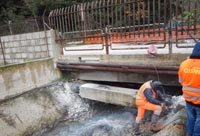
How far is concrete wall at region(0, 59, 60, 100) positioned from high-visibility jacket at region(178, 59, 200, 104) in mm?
4581

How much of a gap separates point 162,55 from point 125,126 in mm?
1975

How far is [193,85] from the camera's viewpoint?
2.84 metres

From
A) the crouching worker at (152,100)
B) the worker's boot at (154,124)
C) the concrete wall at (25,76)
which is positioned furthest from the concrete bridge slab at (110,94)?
the concrete wall at (25,76)

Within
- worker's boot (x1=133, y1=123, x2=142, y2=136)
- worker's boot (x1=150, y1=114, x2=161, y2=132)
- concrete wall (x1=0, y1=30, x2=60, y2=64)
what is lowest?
worker's boot (x1=133, y1=123, x2=142, y2=136)

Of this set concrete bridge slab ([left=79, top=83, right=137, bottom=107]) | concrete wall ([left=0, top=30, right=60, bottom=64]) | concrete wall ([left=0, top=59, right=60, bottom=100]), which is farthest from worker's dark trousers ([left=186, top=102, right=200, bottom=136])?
concrete wall ([left=0, top=30, right=60, bottom=64])

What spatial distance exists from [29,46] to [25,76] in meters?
1.78

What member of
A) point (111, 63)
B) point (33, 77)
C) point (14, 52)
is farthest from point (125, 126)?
point (14, 52)

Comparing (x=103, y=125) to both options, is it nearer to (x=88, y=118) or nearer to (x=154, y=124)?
(x=88, y=118)

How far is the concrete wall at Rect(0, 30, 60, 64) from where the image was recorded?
22.1 ft

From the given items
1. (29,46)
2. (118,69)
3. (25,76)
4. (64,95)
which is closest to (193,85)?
(118,69)

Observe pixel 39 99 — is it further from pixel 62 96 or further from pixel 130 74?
pixel 130 74

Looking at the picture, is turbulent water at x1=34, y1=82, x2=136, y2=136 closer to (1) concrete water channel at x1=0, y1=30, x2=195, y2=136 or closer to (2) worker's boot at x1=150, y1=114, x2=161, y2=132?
(1) concrete water channel at x1=0, y1=30, x2=195, y2=136

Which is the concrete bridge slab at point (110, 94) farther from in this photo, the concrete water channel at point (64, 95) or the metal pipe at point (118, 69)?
the metal pipe at point (118, 69)

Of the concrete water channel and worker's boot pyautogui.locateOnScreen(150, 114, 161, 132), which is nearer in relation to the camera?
worker's boot pyautogui.locateOnScreen(150, 114, 161, 132)
